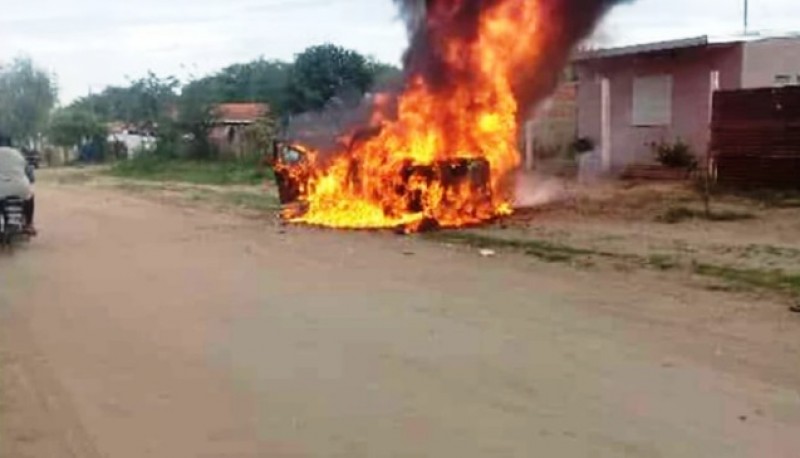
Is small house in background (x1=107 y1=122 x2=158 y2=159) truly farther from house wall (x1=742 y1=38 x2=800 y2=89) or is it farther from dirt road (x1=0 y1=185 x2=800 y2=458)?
dirt road (x1=0 y1=185 x2=800 y2=458)

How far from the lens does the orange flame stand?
2194 centimetres

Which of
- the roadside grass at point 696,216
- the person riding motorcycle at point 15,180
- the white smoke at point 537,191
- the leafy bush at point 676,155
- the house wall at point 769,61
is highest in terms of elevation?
the house wall at point 769,61

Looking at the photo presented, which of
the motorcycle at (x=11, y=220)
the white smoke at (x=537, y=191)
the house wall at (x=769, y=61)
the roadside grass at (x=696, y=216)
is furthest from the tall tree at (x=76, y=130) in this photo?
the roadside grass at (x=696, y=216)

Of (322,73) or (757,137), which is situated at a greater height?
(322,73)

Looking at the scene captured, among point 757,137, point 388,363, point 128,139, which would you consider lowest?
point 128,139

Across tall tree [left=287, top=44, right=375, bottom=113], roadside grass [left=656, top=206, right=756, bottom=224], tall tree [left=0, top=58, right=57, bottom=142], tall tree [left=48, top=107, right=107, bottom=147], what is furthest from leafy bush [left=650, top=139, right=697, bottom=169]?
tall tree [left=0, top=58, right=57, bottom=142]

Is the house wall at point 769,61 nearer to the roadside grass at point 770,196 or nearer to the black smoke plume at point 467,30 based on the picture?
the roadside grass at point 770,196

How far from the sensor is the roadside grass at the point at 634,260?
1247 cm

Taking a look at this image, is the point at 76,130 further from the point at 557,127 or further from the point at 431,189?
the point at 431,189

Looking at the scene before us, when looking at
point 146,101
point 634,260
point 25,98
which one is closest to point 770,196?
point 634,260

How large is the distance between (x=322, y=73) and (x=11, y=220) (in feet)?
96.3

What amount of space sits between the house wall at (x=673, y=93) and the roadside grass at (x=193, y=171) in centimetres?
1083

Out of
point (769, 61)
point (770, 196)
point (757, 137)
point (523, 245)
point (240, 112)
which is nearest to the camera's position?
point (523, 245)

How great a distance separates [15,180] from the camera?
18.4 m
